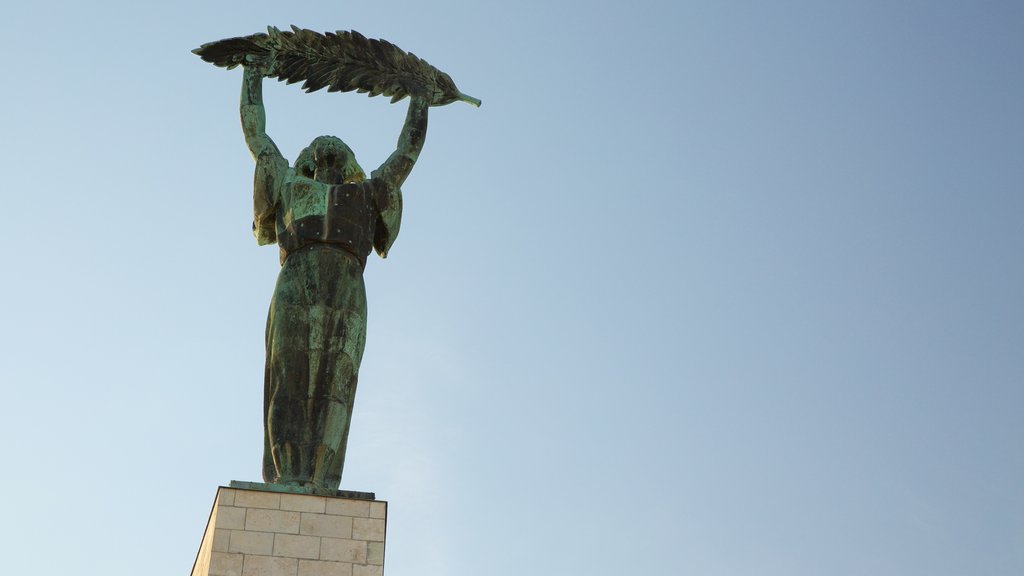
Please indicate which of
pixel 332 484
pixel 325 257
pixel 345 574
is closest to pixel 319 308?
pixel 325 257

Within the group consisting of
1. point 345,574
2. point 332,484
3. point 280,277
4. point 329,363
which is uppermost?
point 280,277

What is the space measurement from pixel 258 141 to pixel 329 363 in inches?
114

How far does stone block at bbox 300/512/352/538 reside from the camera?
13.3 meters

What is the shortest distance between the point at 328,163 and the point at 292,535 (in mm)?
4516

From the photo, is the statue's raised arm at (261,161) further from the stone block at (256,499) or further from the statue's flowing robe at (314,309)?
the stone block at (256,499)

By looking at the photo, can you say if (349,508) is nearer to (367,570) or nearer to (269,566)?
(367,570)

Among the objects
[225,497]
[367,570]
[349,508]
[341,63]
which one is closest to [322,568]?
[367,570]

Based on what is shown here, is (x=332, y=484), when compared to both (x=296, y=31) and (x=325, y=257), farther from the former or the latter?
(x=296, y=31)

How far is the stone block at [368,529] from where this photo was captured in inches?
526

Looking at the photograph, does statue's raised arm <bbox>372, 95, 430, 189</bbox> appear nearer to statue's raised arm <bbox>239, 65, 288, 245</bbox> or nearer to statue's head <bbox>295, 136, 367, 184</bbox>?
statue's head <bbox>295, 136, 367, 184</bbox>

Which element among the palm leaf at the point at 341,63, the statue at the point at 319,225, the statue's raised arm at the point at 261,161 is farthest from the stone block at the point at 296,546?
the palm leaf at the point at 341,63

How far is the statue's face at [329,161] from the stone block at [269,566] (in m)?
4.53

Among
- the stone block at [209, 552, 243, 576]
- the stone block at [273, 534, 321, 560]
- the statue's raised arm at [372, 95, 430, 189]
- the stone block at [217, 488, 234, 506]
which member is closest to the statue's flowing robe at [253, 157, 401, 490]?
the statue's raised arm at [372, 95, 430, 189]

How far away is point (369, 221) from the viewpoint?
15.6 m
